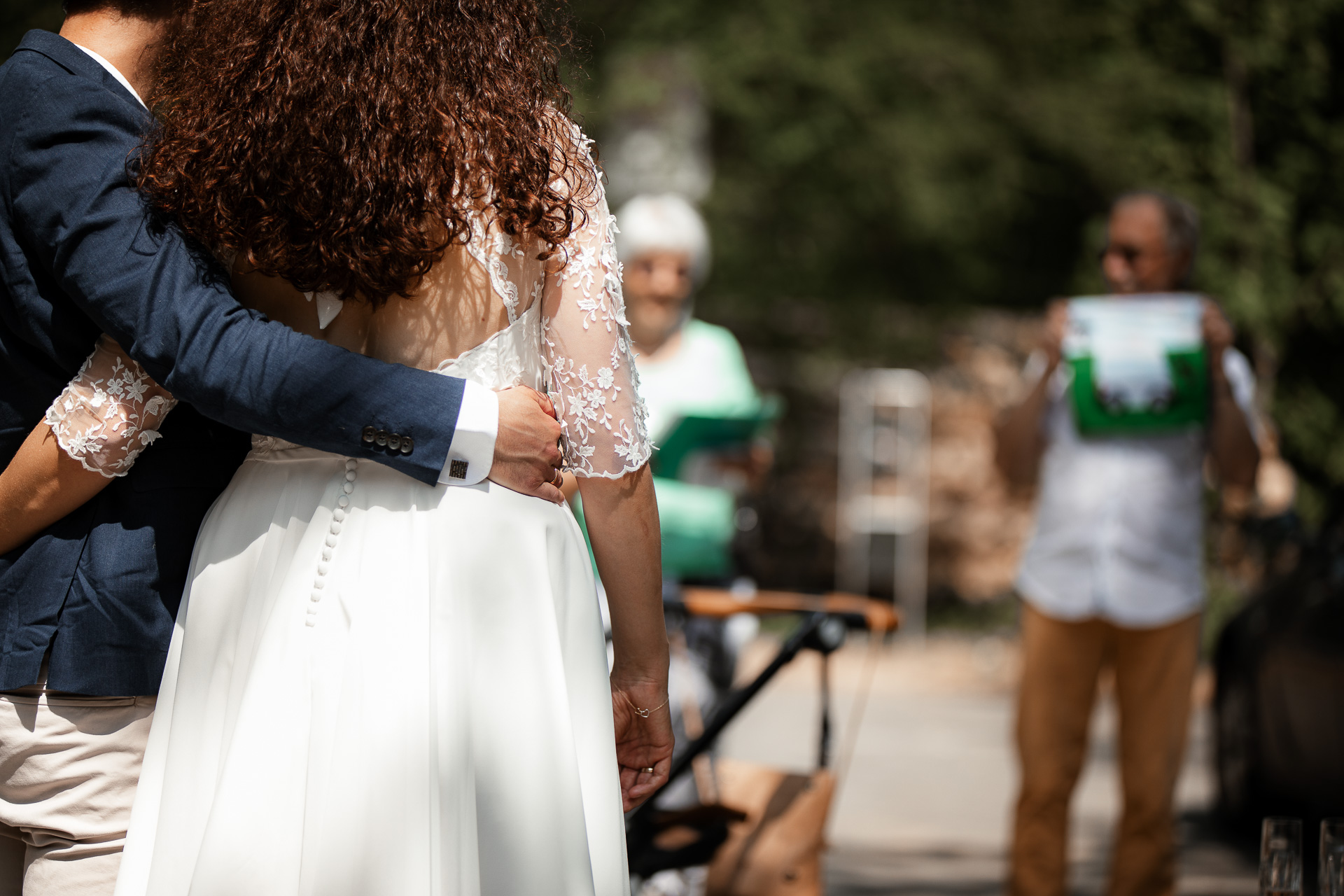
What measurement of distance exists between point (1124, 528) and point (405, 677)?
2.75m

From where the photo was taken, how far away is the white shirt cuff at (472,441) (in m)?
1.70

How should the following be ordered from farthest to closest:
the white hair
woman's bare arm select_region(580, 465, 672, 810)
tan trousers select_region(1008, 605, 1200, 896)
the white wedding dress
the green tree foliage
Result: the green tree foliage, the white hair, tan trousers select_region(1008, 605, 1200, 896), woman's bare arm select_region(580, 465, 672, 810), the white wedding dress

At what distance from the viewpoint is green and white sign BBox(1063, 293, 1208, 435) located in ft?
12.5

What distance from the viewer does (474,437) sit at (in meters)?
1.71

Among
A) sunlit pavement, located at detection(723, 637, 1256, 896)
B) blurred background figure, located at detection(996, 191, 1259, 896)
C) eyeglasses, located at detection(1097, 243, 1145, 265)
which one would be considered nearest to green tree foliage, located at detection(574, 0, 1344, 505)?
sunlit pavement, located at detection(723, 637, 1256, 896)

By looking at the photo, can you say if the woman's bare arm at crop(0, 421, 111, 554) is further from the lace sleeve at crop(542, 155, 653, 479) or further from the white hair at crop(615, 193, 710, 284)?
the white hair at crop(615, 193, 710, 284)

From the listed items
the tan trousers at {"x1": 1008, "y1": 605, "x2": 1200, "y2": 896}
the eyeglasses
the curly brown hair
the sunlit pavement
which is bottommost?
the sunlit pavement

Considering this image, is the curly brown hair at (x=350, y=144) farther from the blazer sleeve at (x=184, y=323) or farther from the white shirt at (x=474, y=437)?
the white shirt at (x=474, y=437)

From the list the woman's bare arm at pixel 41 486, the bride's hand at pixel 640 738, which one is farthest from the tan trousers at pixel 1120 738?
the woman's bare arm at pixel 41 486

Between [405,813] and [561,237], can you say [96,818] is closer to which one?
[405,813]

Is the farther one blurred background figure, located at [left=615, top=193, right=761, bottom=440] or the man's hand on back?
blurred background figure, located at [left=615, top=193, right=761, bottom=440]

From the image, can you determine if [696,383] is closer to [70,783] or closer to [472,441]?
[472,441]

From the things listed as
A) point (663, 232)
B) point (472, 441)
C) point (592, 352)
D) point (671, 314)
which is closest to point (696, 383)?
point (671, 314)

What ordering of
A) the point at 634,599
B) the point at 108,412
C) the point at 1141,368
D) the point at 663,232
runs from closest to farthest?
the point at 108,412 → the point at 634,599 → the point at 1141,368 → the point at 663,232
